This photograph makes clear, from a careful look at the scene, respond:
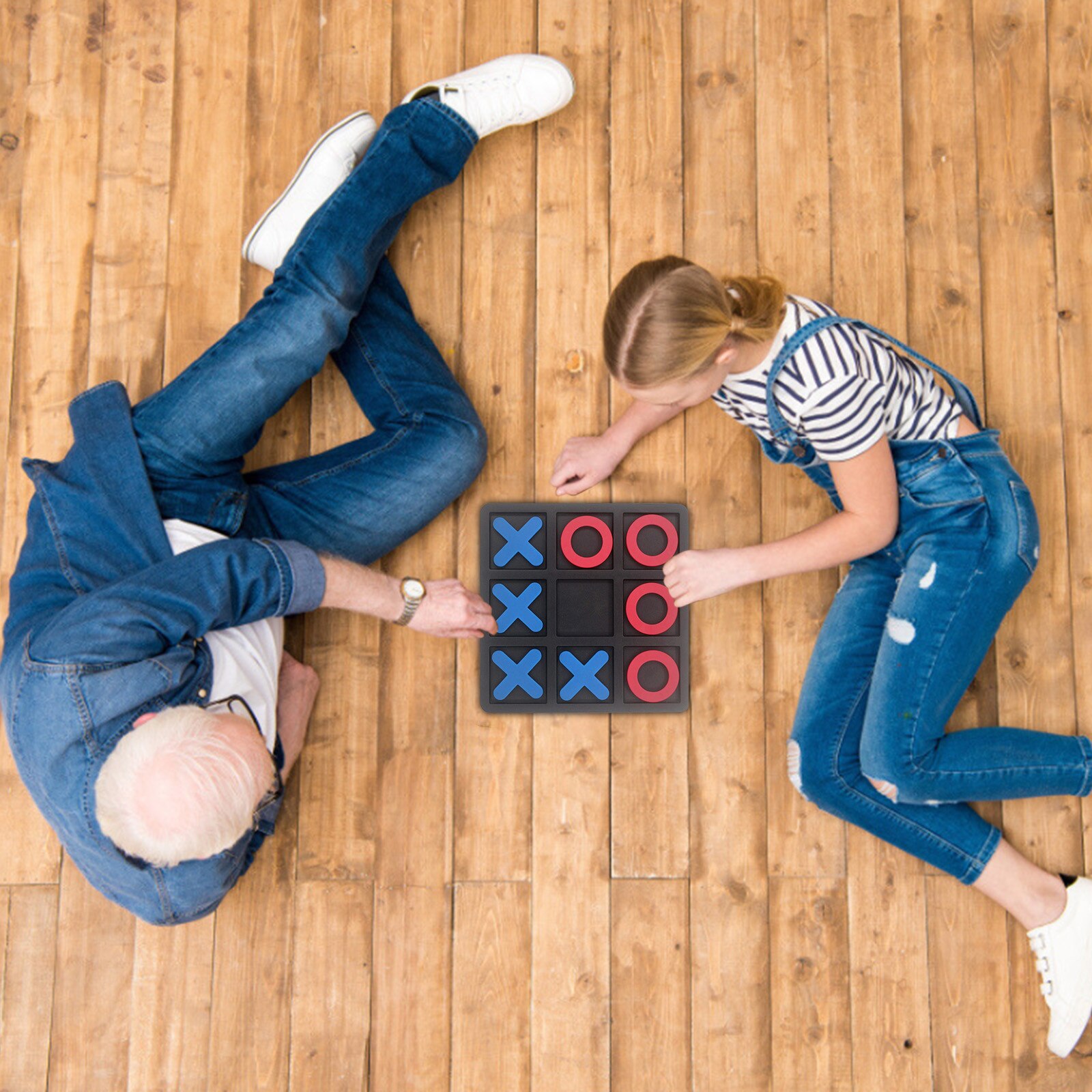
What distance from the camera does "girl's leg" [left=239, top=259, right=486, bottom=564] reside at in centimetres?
133

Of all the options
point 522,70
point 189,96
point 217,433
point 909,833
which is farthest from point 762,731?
point 189,96

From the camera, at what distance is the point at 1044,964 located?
1383 mm

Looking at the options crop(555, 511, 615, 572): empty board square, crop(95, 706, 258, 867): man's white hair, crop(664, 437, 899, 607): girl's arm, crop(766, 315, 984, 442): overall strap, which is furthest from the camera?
crop(555, 511, 615, 572): empty board square

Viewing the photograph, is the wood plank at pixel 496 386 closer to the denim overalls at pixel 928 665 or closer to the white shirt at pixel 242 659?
the white shirt at pixel 242 659

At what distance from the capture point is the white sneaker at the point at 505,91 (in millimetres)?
1383

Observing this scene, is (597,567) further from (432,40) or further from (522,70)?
(432,40)

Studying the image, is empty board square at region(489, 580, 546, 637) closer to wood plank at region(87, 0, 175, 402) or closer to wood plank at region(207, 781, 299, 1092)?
wood plank at region(207, 781, 299, 1092)

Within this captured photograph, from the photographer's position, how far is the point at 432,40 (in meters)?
1.51

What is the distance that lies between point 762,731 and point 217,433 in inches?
36.2

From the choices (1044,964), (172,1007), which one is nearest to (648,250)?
(1044,964)

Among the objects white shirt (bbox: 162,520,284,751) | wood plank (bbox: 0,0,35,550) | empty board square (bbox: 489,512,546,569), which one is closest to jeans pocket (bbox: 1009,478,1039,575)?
empty board square (bbox: 489,512,546,569)

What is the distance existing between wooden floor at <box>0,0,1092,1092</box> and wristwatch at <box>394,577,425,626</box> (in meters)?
0.16

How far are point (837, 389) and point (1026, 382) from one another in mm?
598

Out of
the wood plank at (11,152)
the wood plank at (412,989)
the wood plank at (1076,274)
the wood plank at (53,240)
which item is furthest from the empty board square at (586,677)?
the wood plank at (11,152)
